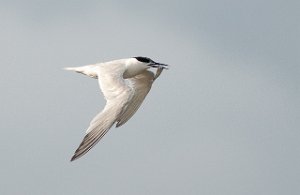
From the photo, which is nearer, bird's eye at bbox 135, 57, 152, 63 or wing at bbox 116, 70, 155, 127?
bird's eye at bbox 135, 57, 152, 63

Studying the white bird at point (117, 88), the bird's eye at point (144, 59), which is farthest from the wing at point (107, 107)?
the bird's eye at point (144, 59)

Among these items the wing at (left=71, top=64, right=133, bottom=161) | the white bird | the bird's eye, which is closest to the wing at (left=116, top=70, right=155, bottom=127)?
the white bird

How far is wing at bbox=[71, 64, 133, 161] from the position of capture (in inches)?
912

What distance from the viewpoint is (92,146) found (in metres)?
23.0

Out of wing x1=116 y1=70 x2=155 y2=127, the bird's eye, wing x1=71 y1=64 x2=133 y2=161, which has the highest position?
the bird's eye

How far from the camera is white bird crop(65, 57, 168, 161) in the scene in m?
23.5

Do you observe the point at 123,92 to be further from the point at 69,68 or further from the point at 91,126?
the point at 69,68

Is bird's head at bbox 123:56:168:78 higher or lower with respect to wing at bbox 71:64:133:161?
higher

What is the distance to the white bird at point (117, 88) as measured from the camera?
23469 millimetres

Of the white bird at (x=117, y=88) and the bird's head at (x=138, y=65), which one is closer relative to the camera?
the white bird at (x=117, y=88)

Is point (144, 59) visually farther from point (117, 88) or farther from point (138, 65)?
point (117, 88)

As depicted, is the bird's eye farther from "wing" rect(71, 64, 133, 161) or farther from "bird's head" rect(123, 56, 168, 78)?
"wing" rect(71, 64, 133, 161)

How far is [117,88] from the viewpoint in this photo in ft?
86.3

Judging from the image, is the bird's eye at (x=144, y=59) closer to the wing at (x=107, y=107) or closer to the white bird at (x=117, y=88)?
the white bird at (x=117, y=88)
